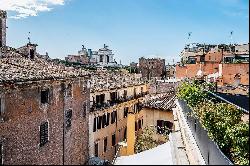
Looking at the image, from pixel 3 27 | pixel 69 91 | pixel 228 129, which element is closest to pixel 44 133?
pixel 69 91

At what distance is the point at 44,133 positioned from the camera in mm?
20875

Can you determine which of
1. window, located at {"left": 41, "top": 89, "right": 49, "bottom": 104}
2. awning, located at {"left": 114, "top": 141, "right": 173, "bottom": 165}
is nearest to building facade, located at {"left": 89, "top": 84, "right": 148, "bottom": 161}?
window, located at {"left": 41, "top": 89, "right": 49, "bottom": 104}

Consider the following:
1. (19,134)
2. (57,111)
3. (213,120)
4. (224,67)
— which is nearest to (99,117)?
(57,111)

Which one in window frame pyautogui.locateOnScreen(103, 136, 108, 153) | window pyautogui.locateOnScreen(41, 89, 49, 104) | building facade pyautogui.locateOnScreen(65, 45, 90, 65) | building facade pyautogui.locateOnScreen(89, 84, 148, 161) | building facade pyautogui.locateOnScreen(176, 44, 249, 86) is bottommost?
window frame pyautogui.locateOnScreen(103, 136, 108, 153)

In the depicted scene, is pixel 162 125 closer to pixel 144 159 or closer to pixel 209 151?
pixel 209 151

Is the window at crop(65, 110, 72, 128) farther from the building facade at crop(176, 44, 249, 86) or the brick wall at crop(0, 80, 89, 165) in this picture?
the building facade at crop(176, 44, 249, 86)

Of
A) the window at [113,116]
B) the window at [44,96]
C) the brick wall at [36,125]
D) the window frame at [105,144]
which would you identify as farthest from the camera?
the window at [113,116]

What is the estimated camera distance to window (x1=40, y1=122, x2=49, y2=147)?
67.2 ft

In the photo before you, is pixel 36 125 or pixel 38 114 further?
pixel 38 114

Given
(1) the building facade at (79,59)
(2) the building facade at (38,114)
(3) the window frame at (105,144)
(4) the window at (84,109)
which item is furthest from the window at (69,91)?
(1) the building facade at (79,59)

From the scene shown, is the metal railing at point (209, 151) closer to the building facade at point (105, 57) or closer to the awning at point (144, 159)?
the awning at point (144, 159)

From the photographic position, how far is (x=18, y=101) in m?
18.2

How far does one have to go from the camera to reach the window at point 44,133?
20.5 metres

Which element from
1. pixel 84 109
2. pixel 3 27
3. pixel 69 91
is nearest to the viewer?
pixel 69 91
